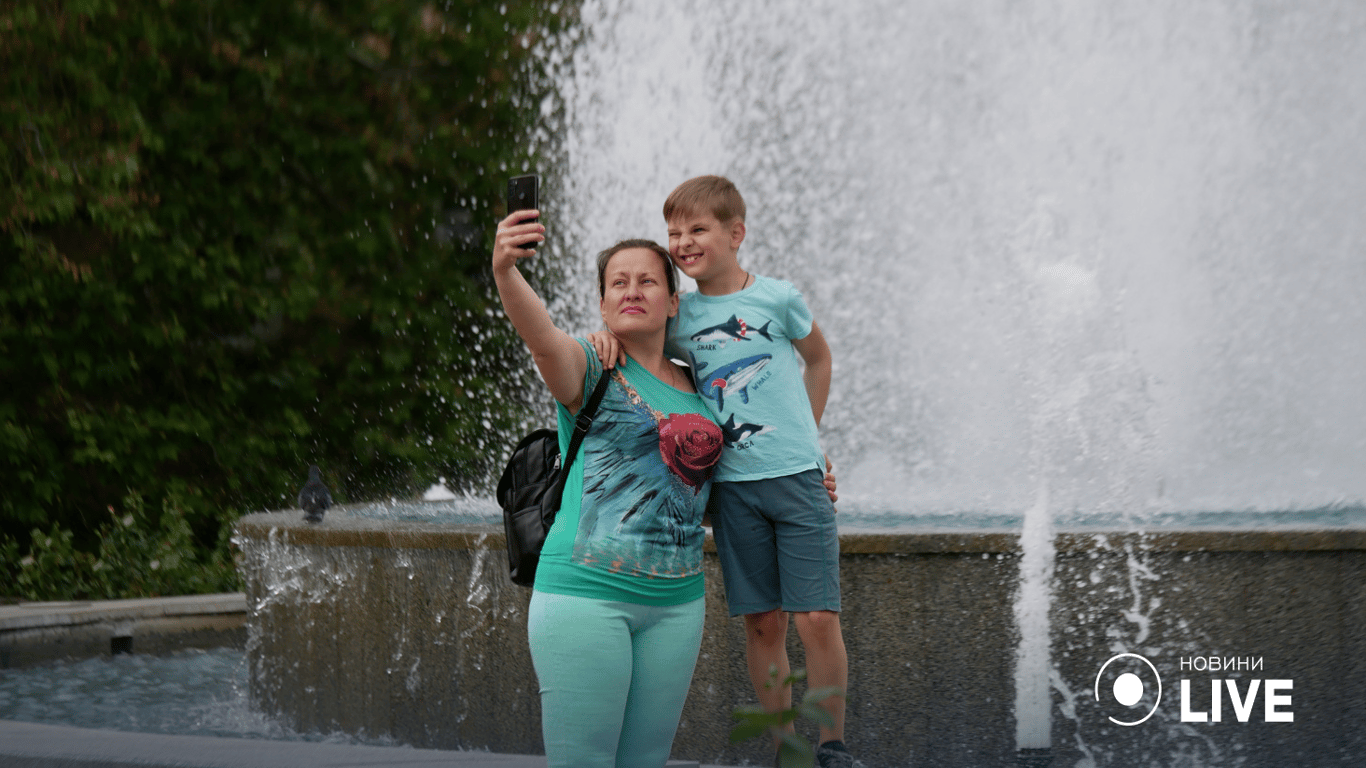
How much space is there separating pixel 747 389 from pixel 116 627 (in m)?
5.40

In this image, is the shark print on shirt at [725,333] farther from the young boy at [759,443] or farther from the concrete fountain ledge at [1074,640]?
the concrete fountain ledge at [1074,640]

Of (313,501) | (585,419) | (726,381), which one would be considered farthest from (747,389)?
(313,501)

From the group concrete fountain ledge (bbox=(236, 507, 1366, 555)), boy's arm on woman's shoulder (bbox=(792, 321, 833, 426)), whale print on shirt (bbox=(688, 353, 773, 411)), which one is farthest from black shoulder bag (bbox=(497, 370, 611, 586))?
concrete fountain ledge (bbox=(236, 507, 1366, 555))

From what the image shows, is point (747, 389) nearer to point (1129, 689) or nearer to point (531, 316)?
point (531, 316)

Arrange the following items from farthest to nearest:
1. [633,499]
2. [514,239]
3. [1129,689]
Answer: [1129,689]
[633,499]
[514,239]

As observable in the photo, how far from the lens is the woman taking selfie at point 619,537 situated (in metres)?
2.15

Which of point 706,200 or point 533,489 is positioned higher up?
point 706,200

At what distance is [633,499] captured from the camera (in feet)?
7.38

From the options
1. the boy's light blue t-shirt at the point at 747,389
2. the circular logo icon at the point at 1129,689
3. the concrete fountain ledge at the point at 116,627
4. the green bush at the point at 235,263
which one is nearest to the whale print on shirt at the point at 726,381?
the boy's light blue t-shirt at the point at 747,389

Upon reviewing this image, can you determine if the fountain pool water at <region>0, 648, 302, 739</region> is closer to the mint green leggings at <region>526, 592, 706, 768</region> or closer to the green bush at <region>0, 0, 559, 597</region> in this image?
the green bush at <region>0, 0, 559, 597</region>

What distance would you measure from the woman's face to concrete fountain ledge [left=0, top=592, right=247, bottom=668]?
17.1 feet

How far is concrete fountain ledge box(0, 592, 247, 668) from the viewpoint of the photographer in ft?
21.8

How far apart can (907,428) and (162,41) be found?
6.93 m

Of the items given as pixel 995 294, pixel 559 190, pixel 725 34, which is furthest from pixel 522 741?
pixel 559 190
